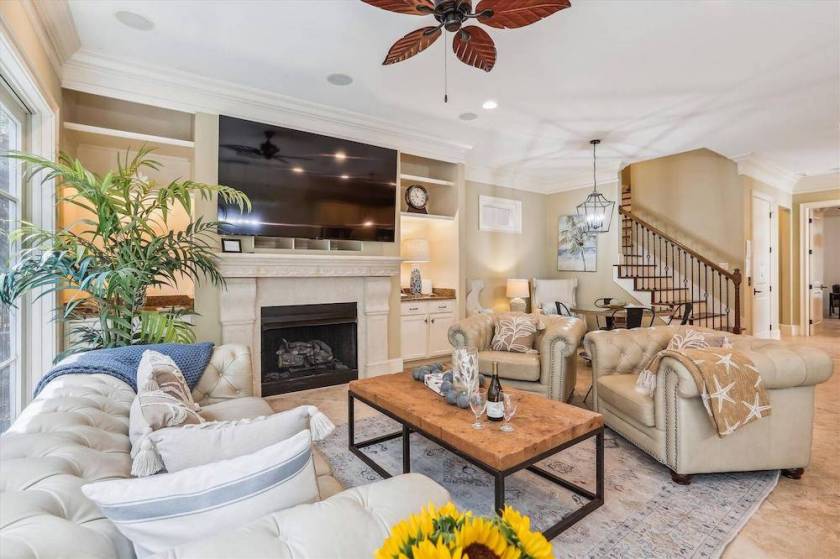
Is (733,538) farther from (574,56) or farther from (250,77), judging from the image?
(250,77)

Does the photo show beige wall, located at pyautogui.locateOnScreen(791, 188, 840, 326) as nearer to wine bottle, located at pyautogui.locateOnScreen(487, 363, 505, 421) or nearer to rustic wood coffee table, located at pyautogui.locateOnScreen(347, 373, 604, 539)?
rustic wood coffee table, located at pyautogui.locateOnScreen(347, 373, 604, 539)

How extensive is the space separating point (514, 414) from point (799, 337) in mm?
7717

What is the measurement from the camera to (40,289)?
2.53 meters

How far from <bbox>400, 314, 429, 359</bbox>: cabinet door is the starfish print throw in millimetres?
3033

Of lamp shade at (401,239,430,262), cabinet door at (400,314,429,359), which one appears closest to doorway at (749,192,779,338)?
lamp shade at (401,239,430,262)

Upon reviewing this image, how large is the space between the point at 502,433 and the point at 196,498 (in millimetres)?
1320

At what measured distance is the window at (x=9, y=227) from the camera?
7.36 feet

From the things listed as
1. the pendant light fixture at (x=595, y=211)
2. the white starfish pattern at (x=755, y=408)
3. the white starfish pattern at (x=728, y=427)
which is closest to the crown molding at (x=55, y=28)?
the white starfish pattern at (x=728, y=427)

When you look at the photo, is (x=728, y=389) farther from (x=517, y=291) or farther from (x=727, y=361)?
(x=517, y=291)

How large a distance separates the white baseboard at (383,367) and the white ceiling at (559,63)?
260 centimetres

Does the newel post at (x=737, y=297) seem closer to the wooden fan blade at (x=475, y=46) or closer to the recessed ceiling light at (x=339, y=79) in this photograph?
the wooden fan blade at (x=475, y=46)

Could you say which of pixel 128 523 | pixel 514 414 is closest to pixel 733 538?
pixel 514 414

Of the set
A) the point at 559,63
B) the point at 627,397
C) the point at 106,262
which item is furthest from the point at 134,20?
the point at 627,397

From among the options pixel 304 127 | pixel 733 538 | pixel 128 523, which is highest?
pixel 304 127
